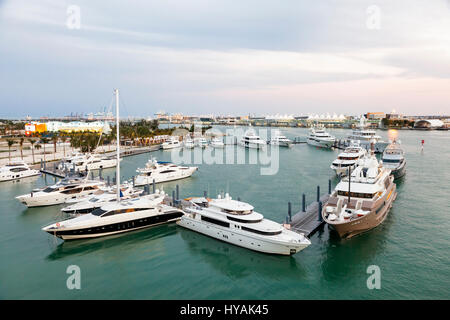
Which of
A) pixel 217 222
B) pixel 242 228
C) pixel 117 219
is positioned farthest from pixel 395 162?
pixel 117 219

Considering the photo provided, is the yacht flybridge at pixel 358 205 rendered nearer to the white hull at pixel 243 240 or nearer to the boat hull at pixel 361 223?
the boat hull at pixel 361 223

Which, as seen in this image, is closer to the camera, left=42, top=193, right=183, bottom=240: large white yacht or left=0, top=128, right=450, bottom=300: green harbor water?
left=0, top=128, right=450, bottom=300: green harbor water

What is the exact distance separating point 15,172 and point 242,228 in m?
34.7

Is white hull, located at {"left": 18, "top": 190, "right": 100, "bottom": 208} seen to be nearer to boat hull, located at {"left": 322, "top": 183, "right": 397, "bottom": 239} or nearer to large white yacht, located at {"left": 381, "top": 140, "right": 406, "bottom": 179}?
boat hull, located at {"left": 322, "top": 183, "right": 397, "bottom": 239}

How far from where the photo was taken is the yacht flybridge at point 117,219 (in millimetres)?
19312

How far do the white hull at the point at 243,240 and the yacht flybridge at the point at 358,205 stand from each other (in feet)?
12.4

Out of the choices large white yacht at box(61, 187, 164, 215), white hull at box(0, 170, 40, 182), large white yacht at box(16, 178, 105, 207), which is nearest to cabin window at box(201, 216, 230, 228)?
large white yacht at box(61, 187, 164, 215)

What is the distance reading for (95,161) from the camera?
45000 millimetres

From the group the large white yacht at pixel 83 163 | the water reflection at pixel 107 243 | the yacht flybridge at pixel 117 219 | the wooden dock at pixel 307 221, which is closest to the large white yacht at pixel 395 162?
the wooden dock at pixel 307 221

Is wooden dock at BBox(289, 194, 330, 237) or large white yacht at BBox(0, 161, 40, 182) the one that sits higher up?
large white yacht at BBox(0, 161, 40, 182)

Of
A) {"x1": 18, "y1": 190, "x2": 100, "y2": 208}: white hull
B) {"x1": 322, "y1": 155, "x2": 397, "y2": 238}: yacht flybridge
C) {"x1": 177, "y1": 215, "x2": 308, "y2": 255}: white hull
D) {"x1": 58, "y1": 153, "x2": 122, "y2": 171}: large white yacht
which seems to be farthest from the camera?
{"x1": 58, "y1": 153, "x2": 122, "y2": 171}: large white yacht

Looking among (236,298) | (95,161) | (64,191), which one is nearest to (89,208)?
(64,191)

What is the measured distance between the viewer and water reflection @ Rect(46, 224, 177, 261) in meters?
18.4

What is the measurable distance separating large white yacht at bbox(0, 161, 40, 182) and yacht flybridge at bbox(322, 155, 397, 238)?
38042 millimetres
